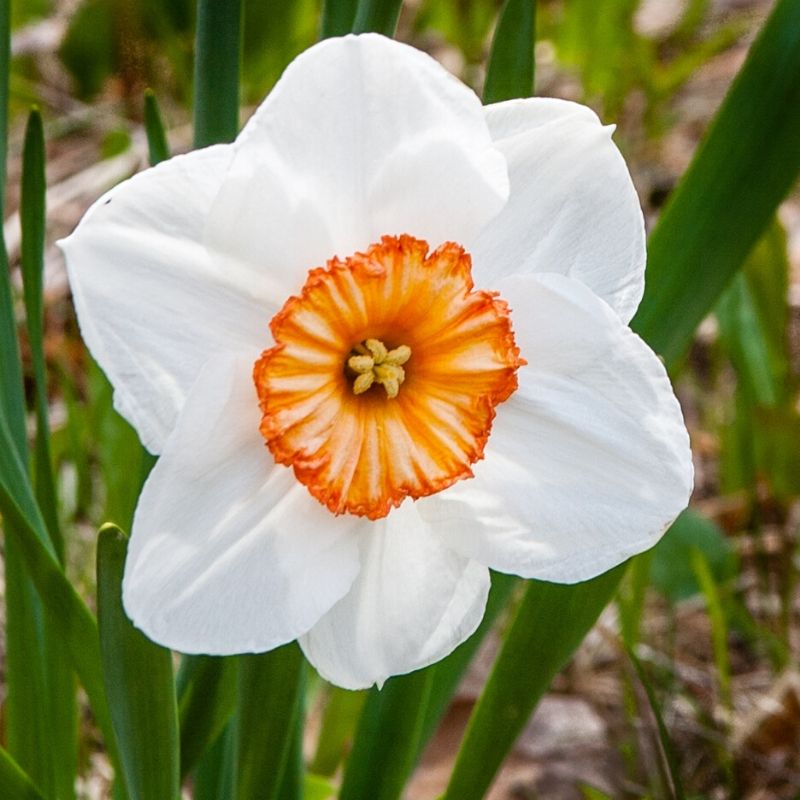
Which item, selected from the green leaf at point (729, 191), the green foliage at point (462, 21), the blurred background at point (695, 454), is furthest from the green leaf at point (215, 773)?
the green foliage at point (462, 21)

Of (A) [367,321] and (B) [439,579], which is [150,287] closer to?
(A) [367,321]

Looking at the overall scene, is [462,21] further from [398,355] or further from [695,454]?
[398,355]

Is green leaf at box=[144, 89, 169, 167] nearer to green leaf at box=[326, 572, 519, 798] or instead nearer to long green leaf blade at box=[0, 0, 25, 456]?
long green leaf blade at box=[0, 0, 25, 456]

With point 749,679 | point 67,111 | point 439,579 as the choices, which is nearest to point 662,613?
point 749,679

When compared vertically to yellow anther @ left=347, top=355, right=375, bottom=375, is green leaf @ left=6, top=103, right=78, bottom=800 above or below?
below

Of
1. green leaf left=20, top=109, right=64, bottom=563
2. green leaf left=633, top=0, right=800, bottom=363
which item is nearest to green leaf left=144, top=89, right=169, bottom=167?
green leaf left=20, top=109, right=64, bottom=563

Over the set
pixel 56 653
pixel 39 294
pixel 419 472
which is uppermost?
pixel 419 472
